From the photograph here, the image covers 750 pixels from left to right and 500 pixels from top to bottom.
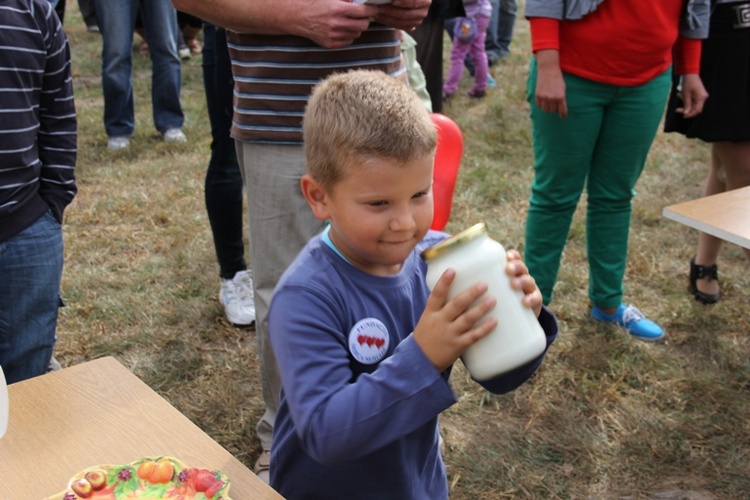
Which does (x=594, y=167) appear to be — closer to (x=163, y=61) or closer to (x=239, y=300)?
(x=239, y=300)

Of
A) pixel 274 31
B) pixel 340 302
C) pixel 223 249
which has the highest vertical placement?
pixel 274 31

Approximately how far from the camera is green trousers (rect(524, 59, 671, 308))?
8.61 feet

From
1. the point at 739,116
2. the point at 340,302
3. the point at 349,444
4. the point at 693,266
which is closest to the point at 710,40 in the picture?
the point at 739,116

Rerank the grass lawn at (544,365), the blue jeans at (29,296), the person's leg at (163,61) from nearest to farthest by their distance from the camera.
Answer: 1. the blue jeans at (29,296)
2. the grass lawn at (544,365)
3. the person's leg at (163,61)

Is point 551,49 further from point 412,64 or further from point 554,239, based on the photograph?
point 554,239

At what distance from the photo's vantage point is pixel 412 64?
2604 millimetres

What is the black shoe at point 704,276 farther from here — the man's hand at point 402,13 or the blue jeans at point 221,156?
the man's hand at point 402,13

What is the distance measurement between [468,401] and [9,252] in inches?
62.9

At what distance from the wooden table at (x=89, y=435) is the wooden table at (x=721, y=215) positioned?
4.11ft

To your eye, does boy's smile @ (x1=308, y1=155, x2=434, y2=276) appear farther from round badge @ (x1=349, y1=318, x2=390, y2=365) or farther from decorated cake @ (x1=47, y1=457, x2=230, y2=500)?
decorated cake @ (x1=47, y1=457, x2=230, y2=500)

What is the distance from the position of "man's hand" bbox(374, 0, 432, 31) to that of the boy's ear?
73cm

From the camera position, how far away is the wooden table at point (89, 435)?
113cm

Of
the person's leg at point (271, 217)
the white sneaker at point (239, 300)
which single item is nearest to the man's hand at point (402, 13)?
the person's leg at point (271, 217)

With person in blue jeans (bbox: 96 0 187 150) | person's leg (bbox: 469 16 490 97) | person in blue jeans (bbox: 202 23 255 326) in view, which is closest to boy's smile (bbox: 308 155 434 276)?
person in blue jeans (bbox: 202 23 255 326)
